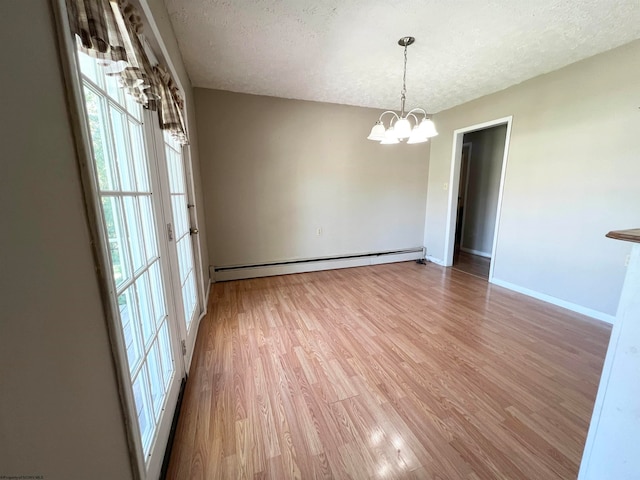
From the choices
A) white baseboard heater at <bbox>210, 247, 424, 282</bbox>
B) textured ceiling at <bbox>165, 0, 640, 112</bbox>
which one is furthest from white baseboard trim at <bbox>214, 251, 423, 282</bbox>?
textured ceiling at <bbox>165, 0, 640, 112</bbox>

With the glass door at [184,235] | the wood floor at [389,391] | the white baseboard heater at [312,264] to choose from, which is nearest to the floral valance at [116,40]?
the glass door at [184,235]

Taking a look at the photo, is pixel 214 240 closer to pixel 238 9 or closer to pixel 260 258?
pixel 260 258

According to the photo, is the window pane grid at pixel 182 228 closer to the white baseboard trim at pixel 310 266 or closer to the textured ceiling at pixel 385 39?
the textured ceiling at pixel 385 39

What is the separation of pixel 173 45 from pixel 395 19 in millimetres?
1676

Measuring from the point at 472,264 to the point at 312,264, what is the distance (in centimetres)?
277

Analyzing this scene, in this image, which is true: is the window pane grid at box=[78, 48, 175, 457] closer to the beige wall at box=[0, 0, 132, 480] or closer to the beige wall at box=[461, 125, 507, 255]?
the beige wall at box=[0, 0, 132, 480]

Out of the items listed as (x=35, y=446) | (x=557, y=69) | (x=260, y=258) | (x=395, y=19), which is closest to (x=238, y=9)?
(x=395, y=19)

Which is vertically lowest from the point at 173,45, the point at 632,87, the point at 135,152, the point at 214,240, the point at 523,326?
the point at 523,326

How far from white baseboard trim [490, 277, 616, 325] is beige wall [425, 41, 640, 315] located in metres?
0.03

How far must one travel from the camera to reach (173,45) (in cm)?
191

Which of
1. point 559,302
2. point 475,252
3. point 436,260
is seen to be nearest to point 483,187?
point 475,252

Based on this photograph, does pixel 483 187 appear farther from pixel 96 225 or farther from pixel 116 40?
pixel 96 225

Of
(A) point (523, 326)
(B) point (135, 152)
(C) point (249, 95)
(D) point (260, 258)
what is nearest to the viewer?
(B) point (135, 152)

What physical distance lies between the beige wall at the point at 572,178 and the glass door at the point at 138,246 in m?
3.69
